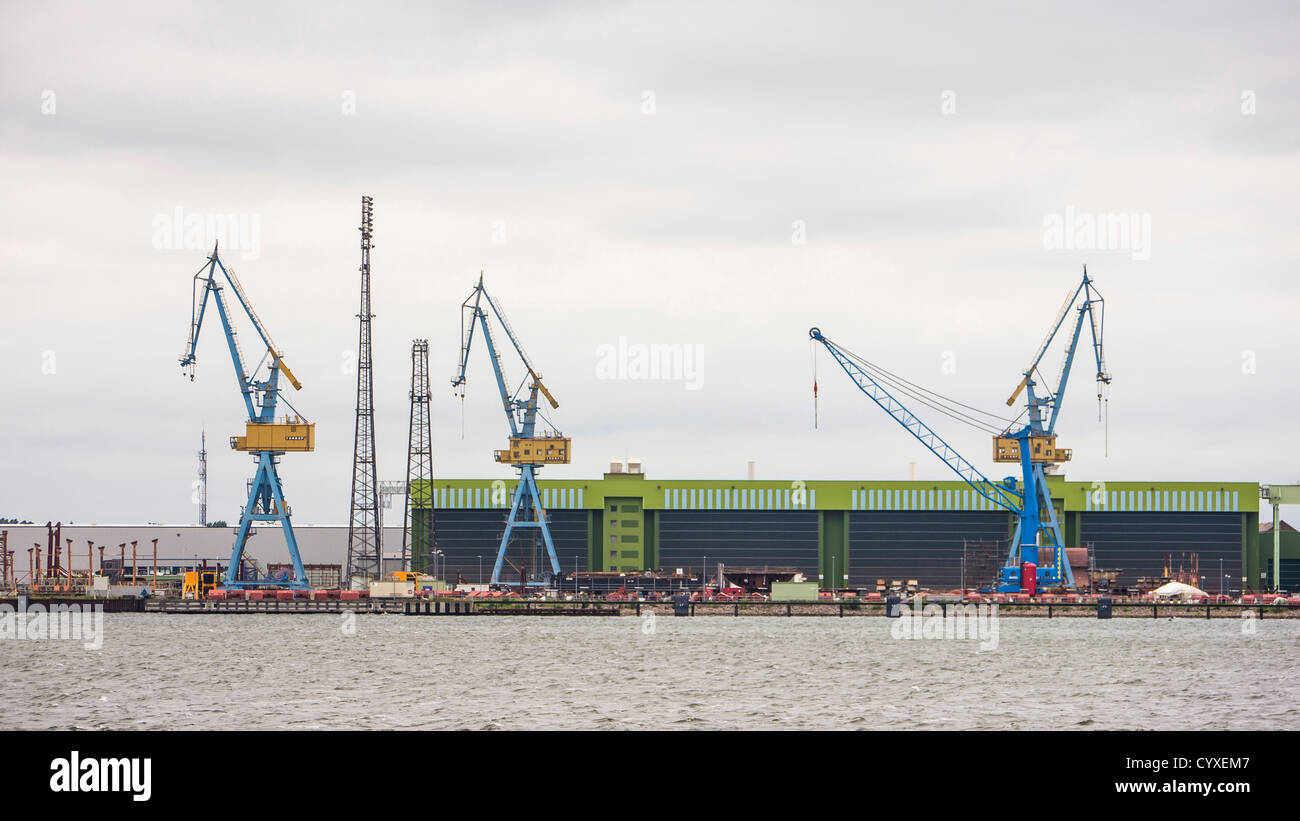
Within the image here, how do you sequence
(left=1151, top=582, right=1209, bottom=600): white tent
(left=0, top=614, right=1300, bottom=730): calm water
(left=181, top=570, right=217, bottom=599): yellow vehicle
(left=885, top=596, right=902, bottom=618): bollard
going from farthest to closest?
(left=181, top=570, right=217, bottom=599): yellow vehicle → (left=1151, top=582, right=1209, bottom=600): white tent → (left=885, top=596, right=902, bottom=618): bollard → (left=0, top=614, right=1300, bottom=730): calm water

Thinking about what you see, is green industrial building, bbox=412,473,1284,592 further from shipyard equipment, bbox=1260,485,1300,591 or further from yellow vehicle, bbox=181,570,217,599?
yellow vehicle, bbox=181,570,217,599

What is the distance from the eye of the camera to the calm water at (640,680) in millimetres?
43719

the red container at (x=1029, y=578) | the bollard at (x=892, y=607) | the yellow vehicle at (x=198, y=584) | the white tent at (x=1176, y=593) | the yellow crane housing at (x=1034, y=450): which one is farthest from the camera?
the yellow crane housing at (x=1034, y=450)

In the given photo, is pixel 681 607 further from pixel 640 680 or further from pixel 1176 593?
pixel 640 680

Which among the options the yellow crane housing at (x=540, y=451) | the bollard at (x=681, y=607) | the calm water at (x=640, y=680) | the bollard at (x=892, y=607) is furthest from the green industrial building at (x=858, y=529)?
the calm water at (x=640, y=680)

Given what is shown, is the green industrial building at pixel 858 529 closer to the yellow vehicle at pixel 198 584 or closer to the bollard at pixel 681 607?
the yellow vehicle at pixel 198 584

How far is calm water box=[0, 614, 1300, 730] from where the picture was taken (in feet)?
143

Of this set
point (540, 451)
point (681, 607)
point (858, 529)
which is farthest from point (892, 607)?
point (540, 451)

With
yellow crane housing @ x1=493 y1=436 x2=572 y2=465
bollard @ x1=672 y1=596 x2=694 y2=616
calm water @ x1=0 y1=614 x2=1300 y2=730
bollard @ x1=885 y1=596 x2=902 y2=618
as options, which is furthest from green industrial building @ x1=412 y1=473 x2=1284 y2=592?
calm water @ x1=0 y1=614 x2=1300 y2=730

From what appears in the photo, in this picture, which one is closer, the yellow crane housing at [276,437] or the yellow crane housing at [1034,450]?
the yellow crane housing at [276,437]

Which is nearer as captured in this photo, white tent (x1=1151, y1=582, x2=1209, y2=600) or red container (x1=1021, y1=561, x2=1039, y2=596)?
white tent (x1=1151, y1=582, x2=1209, y2=600)
